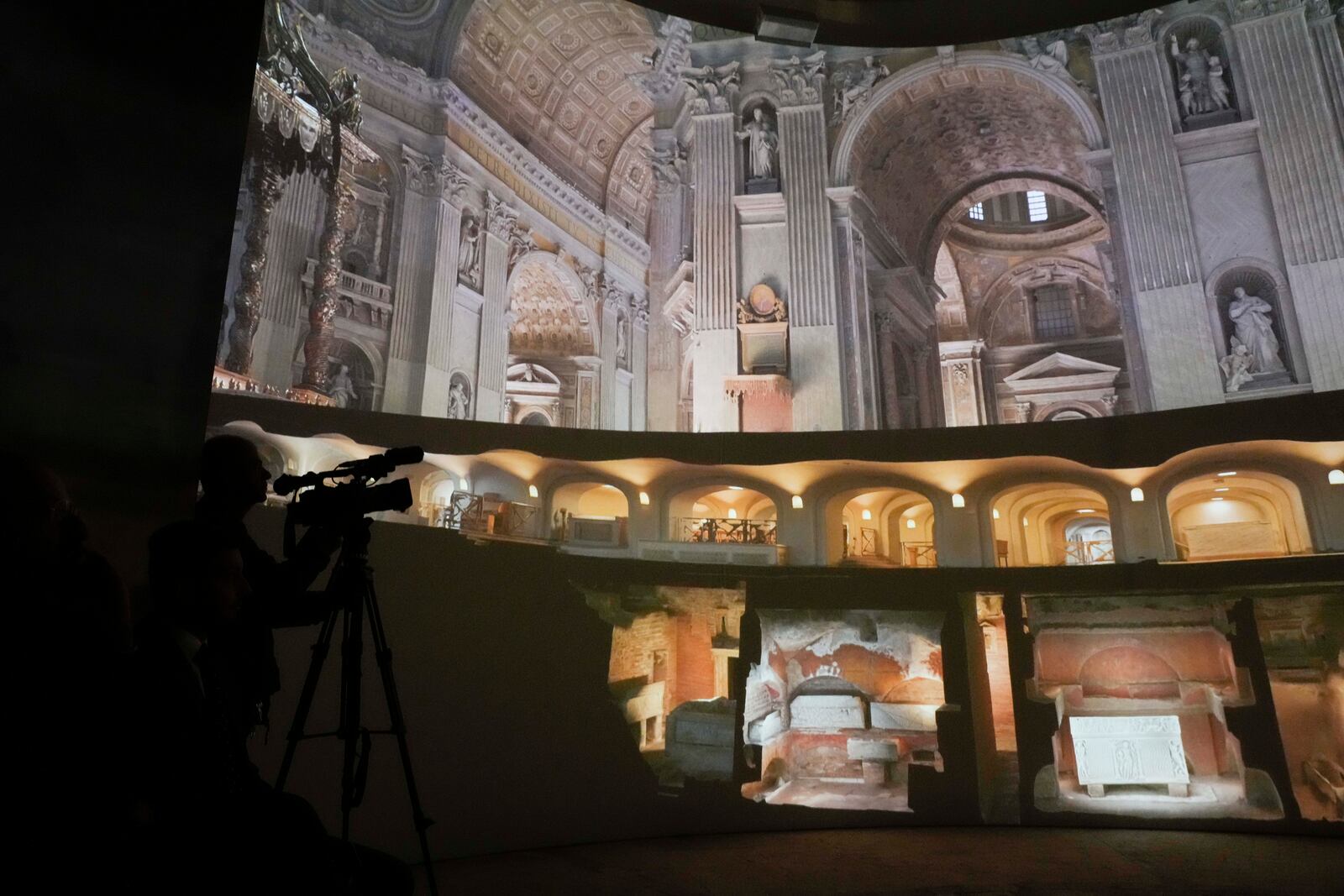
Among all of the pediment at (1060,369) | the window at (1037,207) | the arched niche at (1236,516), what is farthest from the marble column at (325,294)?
the window at (1037,207)

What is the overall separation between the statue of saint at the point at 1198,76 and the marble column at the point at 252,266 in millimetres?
18892

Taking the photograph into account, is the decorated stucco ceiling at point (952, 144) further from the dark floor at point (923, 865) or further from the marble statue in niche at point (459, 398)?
the dark floor at point (923, 865)

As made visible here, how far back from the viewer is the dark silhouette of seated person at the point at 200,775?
1.61m

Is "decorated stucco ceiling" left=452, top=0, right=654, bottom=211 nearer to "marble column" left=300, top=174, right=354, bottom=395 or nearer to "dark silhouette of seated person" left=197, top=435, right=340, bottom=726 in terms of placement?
"marble column" left=300, top=174, right=354, bottom=395

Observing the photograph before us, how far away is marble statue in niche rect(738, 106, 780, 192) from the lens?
1912 centimetres

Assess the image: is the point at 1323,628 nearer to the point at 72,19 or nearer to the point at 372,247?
the point at 72,19

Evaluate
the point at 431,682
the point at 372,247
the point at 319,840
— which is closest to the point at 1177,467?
the point at 431,682

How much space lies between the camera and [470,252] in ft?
79.2

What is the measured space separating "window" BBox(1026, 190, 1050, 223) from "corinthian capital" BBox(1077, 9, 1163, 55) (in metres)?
17.9

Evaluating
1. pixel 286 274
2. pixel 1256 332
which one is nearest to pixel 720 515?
pixel 1256 332

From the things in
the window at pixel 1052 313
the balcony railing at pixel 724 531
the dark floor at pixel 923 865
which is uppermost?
the window at pixel 1052 313

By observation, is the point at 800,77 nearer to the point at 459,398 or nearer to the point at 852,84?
the point at 852,84

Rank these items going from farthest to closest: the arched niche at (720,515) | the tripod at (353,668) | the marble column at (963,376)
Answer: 1. the marble column at (963,376)
2. the arched niche at (720,515)
3. the tripod at (353,668)

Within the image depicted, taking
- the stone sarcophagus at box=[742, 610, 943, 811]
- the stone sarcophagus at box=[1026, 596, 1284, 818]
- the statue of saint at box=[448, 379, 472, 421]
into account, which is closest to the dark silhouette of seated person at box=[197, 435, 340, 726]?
the stone sarcophagus at box=[742, 610, 943, 811]
